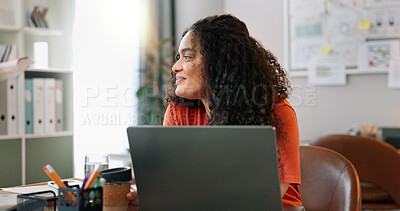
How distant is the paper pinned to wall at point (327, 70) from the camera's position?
344cm

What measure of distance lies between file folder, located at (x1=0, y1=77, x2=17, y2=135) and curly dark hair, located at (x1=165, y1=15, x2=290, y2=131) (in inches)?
66.3

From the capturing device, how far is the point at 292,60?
3.62 metres

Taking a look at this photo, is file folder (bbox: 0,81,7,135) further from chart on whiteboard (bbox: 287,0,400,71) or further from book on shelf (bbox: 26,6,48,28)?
chart on whiteboard (bbox: 287,0,400,71)

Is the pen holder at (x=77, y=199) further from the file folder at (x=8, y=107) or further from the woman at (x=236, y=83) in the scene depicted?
the file folder at (x=8, y=107)

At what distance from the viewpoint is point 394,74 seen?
3.28 metres

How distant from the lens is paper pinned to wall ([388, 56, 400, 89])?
10.7 ft

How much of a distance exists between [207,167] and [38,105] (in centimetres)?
223

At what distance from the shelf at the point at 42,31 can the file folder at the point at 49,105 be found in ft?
1.03

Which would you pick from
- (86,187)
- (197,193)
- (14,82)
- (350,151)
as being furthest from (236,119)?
(14,82)

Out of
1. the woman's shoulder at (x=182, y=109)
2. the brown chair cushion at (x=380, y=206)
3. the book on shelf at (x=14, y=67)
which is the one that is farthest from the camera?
the brown chair cushion at (x=380, y=206)

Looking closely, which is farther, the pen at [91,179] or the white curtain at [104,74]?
the white curtain at [104,74]

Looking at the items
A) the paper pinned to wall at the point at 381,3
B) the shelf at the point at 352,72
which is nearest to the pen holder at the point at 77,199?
the shelf at the point at 352,72

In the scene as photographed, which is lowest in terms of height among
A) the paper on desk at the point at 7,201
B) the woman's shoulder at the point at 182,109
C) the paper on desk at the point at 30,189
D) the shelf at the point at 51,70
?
the paper on desk at the point at 30,189

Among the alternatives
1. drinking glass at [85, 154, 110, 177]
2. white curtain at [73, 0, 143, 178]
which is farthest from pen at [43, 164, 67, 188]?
white curtain at [73, 0, 143, 178]
